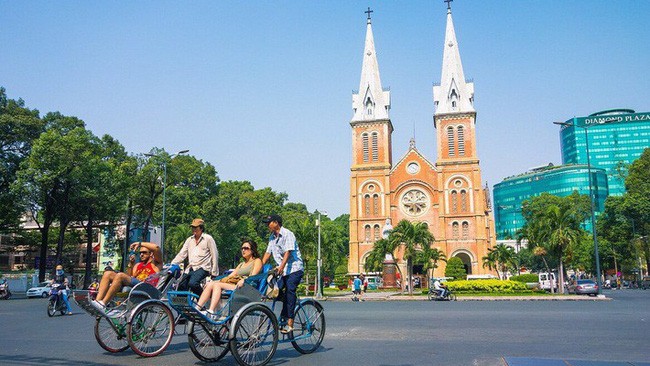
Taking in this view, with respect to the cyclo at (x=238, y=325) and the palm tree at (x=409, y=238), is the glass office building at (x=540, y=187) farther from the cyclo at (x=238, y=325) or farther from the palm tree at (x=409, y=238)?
the cyclo at (x=238, y=325)

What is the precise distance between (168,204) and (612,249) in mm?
49491

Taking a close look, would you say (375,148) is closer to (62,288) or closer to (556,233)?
(556,233)

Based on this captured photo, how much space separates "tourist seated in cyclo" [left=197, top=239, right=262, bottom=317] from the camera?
21.2 feet

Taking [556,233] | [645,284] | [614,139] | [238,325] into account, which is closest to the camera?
[238,325]

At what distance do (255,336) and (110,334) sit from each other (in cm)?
243

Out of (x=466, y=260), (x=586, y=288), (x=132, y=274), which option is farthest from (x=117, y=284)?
(x=466, y=260)

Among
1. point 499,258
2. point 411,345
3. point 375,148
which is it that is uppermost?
point 375,148

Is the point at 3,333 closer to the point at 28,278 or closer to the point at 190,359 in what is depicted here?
the point at 190,359

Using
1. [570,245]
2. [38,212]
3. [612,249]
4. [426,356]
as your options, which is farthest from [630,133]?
[426,356]

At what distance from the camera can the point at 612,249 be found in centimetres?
6066

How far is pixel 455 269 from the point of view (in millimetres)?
56875

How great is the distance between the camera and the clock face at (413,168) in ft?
216

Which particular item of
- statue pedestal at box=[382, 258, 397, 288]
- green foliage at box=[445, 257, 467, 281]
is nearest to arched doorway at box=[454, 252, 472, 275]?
green foliage at box=[445, 257, 467, 281]

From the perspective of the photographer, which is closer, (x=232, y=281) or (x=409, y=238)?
(x=232, y=281)
